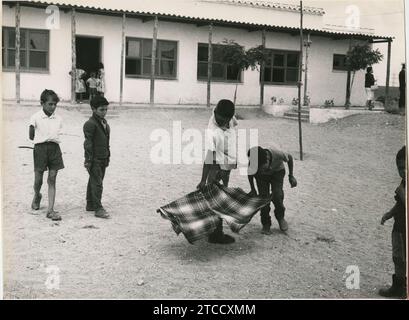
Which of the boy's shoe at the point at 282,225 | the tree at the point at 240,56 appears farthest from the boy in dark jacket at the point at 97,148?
the tree at the point at 240,56

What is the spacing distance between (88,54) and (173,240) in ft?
36.2

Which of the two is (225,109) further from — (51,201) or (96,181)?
(51,201)

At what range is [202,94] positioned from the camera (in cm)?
1519

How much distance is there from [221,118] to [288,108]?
1008cm

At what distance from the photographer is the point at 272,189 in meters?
4.97

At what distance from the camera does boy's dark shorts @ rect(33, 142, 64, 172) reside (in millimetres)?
4988

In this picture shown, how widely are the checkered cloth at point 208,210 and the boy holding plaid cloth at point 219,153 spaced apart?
17 cm

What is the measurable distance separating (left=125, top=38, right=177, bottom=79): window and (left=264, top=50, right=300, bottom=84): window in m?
3.10

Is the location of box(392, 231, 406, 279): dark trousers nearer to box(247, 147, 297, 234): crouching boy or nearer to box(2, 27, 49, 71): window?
box(247, 147, 297, 234): crouching boy

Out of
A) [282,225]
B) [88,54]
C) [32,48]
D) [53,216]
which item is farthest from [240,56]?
[53,216]

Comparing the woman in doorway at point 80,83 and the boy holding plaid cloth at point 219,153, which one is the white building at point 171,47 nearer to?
the woman in doorway at point 80,83

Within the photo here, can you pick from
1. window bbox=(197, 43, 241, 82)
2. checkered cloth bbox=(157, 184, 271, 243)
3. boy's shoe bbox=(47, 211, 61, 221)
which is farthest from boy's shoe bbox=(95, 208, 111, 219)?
window bbox=(197, 43, 241, 82)

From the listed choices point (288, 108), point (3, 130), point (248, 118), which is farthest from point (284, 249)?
point (288, 108)

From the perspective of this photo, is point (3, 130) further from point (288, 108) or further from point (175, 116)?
point (288, 108)
